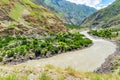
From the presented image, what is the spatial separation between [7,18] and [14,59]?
8425 centimetres

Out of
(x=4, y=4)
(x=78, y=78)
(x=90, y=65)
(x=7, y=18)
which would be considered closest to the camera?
(x=78, y=78)

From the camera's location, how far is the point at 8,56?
334 ft

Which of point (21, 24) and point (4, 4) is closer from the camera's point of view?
point (21, 24)

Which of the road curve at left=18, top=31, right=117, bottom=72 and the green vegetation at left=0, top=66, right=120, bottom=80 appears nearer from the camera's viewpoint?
the green vegetation at left=0, top=66, right=120, bottom=80

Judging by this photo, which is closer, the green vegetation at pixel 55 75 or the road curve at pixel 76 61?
the green vegetation at pixel 55 75

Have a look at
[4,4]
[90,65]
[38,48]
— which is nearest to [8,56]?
[38,48]

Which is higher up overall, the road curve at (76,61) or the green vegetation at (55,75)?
the green vegetation at (55,75)

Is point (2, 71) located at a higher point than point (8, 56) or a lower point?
higher

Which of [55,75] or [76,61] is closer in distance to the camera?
[55,75]

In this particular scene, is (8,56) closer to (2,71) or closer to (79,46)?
(79,46)

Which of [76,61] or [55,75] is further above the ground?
[55,75]

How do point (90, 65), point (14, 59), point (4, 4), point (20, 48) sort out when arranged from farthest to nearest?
point (4, 4)
point (20, 48)
point (14, 59)
point (90, 65)

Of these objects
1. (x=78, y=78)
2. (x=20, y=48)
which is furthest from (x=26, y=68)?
(x=20, y=48)

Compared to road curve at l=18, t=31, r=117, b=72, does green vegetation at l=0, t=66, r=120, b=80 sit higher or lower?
higher
